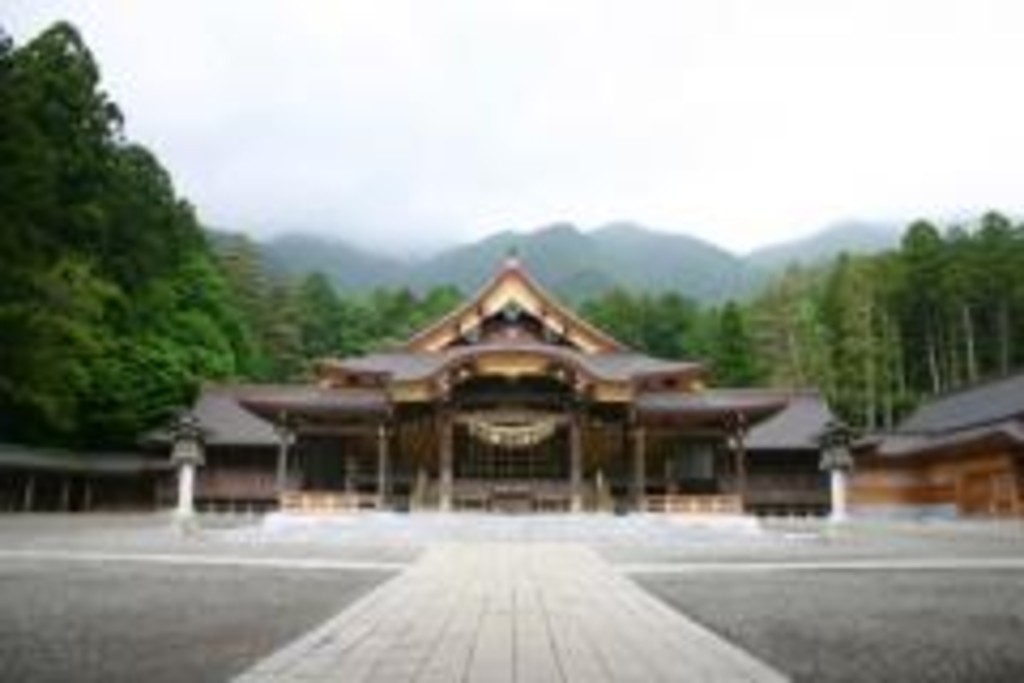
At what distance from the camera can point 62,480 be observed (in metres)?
41.9

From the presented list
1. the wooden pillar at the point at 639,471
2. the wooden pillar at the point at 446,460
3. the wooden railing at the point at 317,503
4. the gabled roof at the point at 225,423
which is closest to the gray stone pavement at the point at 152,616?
the wooden railing at the point at 317,503

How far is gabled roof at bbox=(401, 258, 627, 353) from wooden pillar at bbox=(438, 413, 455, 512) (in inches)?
186

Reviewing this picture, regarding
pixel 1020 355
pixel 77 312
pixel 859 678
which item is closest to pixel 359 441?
pixel 77 312

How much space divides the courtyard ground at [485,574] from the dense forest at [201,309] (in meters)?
9.62

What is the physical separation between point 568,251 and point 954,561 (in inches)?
6349

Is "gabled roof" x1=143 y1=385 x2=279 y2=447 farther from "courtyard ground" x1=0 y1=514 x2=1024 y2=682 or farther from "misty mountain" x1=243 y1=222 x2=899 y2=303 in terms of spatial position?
"misty mountain" x1=243 y1=222 x2=899 y2=303

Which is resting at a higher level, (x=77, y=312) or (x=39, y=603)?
(x=77, y=312)

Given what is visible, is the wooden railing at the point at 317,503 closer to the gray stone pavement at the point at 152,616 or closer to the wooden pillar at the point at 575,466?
the wooden pillar at the point at 575,466

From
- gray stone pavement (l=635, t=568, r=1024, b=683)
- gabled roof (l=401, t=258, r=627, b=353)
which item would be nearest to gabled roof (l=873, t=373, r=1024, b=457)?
gabled roof (l=401, t=258, r=627, b=353)

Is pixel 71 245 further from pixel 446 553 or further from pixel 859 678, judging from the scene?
pixel 859 678

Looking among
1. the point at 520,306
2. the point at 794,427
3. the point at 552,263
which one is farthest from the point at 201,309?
the point at 552,263

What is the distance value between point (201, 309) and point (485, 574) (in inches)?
1587

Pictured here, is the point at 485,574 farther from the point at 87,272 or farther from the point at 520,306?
the point at 87,272

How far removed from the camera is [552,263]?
17112 cm
